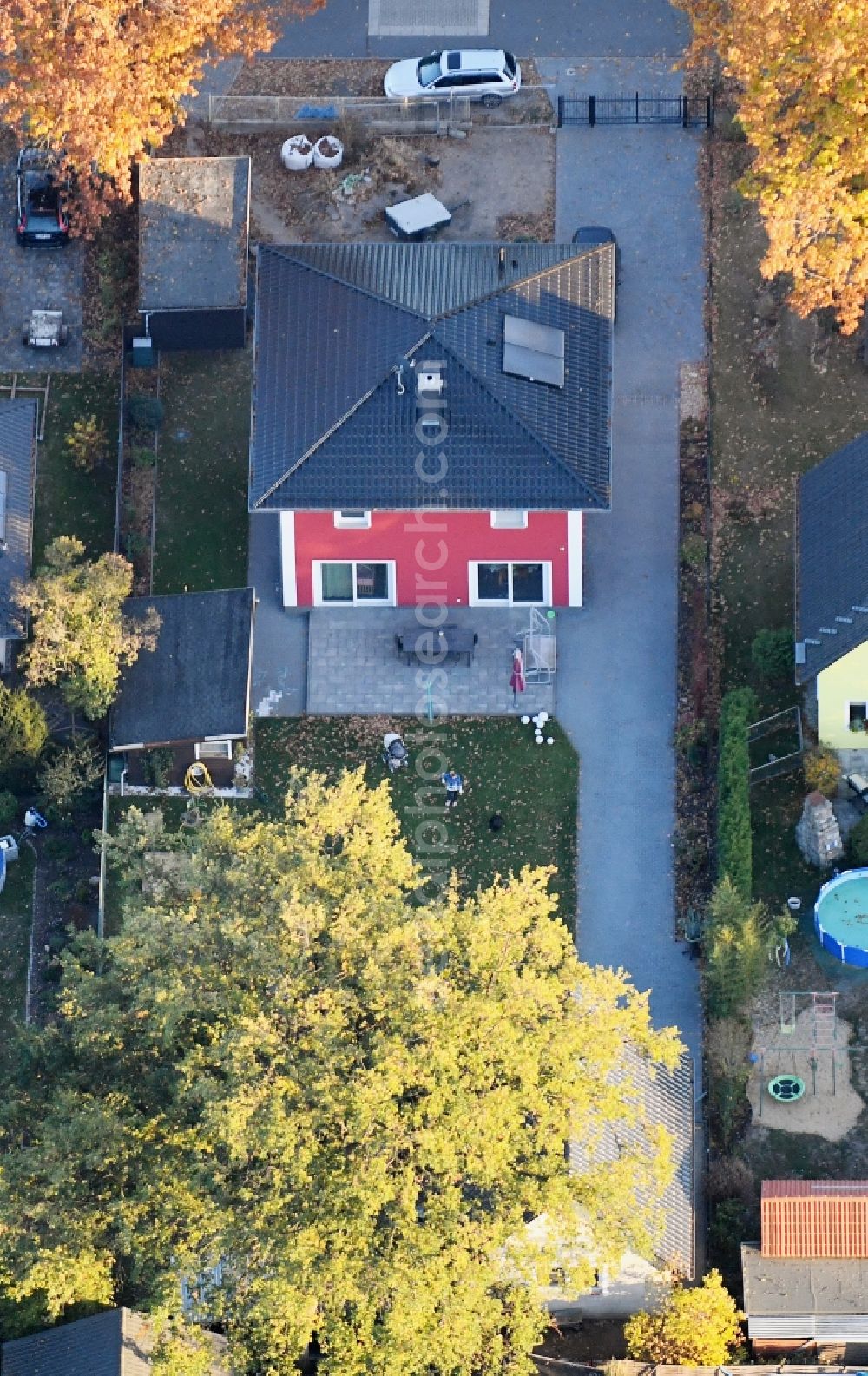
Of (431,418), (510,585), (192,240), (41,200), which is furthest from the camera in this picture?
(41,200)

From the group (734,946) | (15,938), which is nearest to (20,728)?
(15,938)

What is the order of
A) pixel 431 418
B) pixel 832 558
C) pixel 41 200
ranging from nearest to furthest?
1. pixel 832 558
2. pixel 431 418
3. pixel 41 200

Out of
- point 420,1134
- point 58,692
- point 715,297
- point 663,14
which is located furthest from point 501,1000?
point 663,14

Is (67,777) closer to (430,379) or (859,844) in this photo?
(430,379)

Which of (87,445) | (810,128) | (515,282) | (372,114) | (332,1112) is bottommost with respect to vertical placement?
(332,1112)

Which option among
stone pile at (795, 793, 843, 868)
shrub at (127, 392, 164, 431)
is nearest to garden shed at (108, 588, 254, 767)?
shrub at (127, 392, 164, 431)
